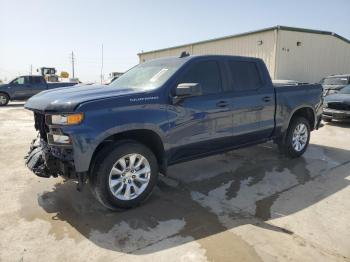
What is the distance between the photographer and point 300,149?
664 cm

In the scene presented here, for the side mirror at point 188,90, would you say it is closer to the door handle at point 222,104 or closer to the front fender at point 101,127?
the front fender at point 101,127

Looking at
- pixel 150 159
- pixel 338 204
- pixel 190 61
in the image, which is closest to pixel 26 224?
pixel 150 159

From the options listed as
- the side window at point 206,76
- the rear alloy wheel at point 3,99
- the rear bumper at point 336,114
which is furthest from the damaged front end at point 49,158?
the rear alloy wheel at point 3,99

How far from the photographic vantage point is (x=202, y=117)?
15.3 feet

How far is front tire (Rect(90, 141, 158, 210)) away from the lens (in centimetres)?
385

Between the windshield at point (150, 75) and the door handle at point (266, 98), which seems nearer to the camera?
the windshield at point (150, 75)

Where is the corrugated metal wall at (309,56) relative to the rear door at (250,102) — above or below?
above

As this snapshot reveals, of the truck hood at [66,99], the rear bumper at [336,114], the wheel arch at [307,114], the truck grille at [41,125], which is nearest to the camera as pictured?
the truck hood at [66,99]

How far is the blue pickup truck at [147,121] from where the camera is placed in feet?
12.2

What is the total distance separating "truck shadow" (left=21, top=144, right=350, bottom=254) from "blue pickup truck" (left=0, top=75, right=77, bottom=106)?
14.9 m

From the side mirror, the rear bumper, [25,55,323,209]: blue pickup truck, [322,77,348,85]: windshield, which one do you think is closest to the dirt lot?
[25,55,323,209]: blue pickup truck

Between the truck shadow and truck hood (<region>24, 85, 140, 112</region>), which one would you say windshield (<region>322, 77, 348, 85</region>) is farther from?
truck hood (<region>24, 85, 140, 112</region>)

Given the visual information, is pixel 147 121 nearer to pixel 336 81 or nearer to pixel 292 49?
pixel 336 81

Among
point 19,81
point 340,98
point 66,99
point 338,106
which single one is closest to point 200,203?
point 66,99
